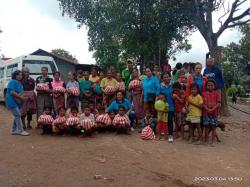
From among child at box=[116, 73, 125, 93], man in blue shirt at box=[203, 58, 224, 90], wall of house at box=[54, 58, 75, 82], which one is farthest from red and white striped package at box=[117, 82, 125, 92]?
wall of house at box=[54, 58, 75, 82]

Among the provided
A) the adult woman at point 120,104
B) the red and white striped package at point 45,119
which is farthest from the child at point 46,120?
the adult woman at point 120,104

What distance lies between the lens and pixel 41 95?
10820mm

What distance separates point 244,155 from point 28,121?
5.76m

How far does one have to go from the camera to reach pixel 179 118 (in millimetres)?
10047

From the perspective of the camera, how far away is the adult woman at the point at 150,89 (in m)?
10.4

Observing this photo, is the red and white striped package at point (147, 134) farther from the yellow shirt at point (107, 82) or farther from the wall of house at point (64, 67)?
the wall of house at point (64, 67)

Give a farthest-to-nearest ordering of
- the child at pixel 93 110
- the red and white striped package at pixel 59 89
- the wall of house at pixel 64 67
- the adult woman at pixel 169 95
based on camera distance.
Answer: the wall of house at pixel 64 67
the red and white striped package at pixel 59 89
the child at pixel 93 110
the adult woman at pixel 169 95

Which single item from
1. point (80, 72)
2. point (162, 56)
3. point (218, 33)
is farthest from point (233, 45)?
point (80, 72)

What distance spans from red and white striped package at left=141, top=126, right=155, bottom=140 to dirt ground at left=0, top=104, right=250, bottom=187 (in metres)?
0.22

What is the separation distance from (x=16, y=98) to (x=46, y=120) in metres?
0.92

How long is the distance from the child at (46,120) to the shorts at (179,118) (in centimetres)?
310

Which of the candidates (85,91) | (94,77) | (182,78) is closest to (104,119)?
(85,91)

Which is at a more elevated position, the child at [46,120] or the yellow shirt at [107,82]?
the yellow shirt at [107,82]

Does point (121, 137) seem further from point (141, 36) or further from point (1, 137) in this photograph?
point (141, 36)
